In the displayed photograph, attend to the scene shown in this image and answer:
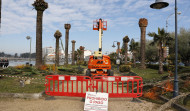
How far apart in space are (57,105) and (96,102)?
163cm

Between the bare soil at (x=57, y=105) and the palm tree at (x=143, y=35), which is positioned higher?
the palm tree at (x=143, y=35)

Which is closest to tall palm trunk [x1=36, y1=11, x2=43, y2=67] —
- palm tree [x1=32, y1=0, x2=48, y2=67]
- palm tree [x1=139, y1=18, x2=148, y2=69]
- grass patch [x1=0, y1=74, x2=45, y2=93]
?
palm tree [x1=32, y1=0, x2=48, y2=67]

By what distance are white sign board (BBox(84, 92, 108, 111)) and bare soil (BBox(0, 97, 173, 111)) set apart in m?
0.32

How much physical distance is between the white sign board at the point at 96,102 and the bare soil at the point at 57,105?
0.32 metres

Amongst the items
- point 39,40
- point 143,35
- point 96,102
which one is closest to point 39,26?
point 39,40

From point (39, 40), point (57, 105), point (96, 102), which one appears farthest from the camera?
point (39, 40)

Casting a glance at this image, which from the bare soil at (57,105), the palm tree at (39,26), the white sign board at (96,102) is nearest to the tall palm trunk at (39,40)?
the palm tree at (39,26)

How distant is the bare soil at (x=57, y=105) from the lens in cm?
592

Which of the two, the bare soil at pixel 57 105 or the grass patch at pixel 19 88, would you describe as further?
the grass patch at pixel 19 88

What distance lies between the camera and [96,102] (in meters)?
5.90

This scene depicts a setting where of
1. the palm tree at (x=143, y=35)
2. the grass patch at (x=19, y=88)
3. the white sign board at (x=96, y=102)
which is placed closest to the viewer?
the white sign board at (x=96, y=102)

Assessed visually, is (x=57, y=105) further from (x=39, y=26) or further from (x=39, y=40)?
(x=39, y=26)

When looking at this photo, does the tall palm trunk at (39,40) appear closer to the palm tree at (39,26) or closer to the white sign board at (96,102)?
the palm tree at (39,26)

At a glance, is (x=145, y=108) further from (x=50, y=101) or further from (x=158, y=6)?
(x=158, y=6)
